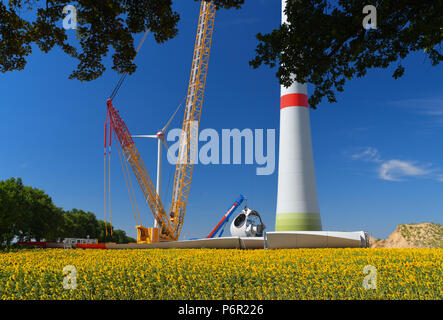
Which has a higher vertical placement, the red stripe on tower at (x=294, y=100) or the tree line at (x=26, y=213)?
the red stripe on tower at (x=294, y=100)

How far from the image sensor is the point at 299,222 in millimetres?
32094

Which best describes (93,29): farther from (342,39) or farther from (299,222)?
(299,222)

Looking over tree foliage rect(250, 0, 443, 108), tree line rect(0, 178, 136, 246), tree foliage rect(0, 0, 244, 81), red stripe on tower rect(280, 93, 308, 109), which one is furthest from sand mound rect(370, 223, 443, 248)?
tree line rect(0, 178, 136, 246)

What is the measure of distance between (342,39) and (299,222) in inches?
919

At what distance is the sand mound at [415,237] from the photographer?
33.8 meters

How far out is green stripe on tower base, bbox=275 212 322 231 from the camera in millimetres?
32062

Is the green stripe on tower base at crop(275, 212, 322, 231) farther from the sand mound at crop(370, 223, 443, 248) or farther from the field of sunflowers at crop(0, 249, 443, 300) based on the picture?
the field of sunflowers at crop(0, 249, 443, 300)

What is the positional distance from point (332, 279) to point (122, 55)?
1294 centimetres

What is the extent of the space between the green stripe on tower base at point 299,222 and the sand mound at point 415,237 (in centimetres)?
958

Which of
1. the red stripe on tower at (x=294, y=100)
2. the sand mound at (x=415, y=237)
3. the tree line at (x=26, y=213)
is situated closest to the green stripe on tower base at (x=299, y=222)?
the sand mound at (x=415, y=237)

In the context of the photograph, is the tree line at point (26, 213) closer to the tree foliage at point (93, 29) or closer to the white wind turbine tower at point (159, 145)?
the white wind turbine tower at point (159, 145)

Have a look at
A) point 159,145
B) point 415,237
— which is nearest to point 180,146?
point 159,145

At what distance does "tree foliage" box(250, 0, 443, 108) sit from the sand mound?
26610 millimetres
